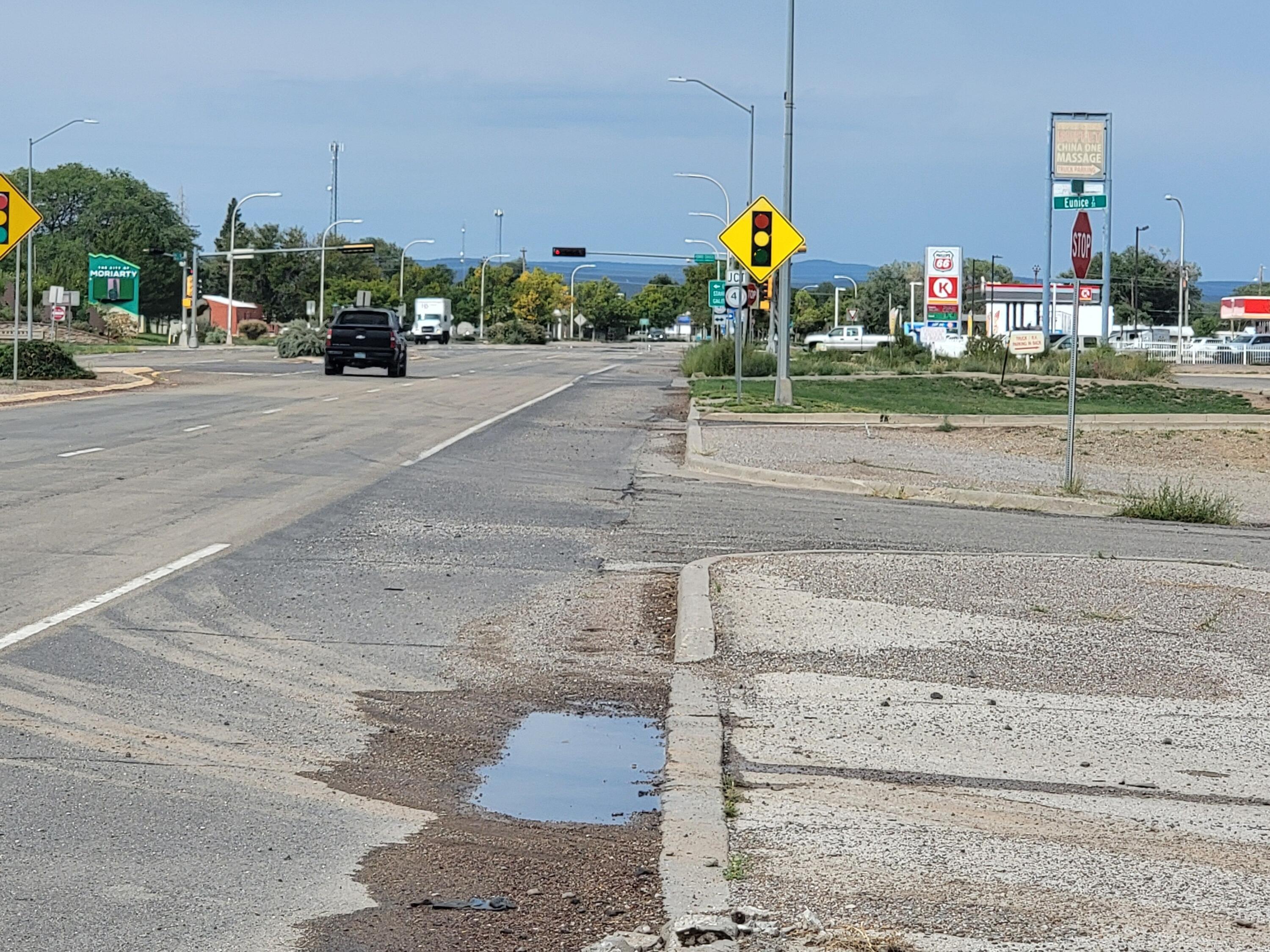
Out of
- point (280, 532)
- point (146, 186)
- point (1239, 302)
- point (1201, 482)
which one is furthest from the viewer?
point (146, 186)

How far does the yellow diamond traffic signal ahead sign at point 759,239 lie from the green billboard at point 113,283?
90473 mm

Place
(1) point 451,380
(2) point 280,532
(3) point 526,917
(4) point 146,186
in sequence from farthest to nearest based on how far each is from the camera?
(4) point 146,186, (1) point 451,380, (2) point 280,532, (3) point 526,917

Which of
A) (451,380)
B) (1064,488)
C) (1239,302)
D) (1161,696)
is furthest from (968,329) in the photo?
(1161,696)

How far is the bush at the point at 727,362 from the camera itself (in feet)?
163

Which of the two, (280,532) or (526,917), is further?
(280,532)

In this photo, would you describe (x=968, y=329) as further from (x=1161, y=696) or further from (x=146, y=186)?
(x=1161, y=696)

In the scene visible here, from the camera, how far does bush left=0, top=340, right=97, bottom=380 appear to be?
124 feet

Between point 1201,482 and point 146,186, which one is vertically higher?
point 146,186

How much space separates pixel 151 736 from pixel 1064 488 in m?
13.0

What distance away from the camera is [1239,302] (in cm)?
13725

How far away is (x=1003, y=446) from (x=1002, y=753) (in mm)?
19195

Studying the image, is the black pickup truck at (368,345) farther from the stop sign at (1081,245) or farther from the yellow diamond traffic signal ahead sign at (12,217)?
the stop sign at (1081,245)

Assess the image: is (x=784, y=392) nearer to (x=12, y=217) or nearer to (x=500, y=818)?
(x=12, y=217)

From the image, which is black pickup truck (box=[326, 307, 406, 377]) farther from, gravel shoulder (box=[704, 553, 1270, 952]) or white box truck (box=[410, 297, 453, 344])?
white box truck (box=[410, 297, 453, 344])
